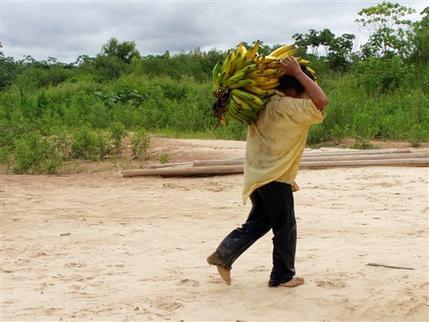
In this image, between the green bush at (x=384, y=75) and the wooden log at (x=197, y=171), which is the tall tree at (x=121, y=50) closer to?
the green bush at (x=384, y=75)

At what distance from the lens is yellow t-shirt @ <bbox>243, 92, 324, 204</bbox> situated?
12.8 ft

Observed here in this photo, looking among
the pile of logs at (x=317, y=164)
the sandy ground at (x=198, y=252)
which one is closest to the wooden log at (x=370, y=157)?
the pile of logs at (x=317, y=164)

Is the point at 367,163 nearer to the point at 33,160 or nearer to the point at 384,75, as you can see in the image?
the point at 33,160

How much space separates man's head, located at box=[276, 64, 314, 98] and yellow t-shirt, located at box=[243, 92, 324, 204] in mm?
53

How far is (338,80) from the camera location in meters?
21.9

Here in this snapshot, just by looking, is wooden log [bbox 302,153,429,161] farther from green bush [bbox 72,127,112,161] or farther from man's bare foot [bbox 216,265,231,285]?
man's bare foot [bbox 216,265,231,285]

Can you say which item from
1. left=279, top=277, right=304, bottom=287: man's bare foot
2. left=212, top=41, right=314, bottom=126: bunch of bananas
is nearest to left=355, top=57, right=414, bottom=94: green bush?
left=279, top=277, right=304, bottom=287: man's bare foot

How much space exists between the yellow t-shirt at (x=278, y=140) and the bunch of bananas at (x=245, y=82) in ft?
0.29

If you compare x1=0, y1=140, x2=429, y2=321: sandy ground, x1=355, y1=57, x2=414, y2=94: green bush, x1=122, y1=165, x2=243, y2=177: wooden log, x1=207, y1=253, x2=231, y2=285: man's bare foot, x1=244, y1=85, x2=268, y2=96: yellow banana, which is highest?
x1=355, y1=57, x2=414, y2=94: green bush

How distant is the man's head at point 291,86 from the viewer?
13.0 ft

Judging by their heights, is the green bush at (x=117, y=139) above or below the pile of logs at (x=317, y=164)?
above

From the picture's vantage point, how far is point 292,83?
397 cm

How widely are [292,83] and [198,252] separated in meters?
1.88

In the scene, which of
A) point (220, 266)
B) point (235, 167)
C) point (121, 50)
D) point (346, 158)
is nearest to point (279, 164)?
point (220, 266)
